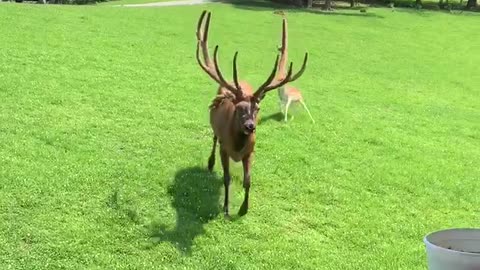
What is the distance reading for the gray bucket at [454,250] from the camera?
3.62 m

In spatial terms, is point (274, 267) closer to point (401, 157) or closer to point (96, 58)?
point (401, 157)

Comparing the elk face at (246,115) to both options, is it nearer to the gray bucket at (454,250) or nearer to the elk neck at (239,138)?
the elk neck at (239,138)

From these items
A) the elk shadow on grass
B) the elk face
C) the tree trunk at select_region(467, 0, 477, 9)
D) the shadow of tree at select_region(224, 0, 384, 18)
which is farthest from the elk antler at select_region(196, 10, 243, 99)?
the tree trunk at select_region(467, 0, 477, 9)

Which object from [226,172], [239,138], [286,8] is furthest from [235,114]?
[286,8]

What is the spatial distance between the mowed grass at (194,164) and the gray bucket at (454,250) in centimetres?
179

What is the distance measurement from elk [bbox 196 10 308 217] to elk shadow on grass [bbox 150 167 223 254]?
23cm

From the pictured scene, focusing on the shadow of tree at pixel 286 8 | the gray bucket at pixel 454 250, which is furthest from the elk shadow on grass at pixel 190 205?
the shadow of tree at pixel 286 8

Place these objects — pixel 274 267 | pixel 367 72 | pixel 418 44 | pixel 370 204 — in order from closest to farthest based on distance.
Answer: pixel 274 267, pixel 370 204, pixel 367 72, pixel 418 44

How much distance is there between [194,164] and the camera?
25.0 feet

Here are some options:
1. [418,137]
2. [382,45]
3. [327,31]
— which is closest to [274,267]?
[418,137]

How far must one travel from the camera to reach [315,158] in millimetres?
8336

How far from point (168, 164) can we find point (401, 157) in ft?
10.2

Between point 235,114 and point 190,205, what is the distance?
105cm

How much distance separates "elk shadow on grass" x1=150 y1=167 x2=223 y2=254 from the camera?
5895 mm
